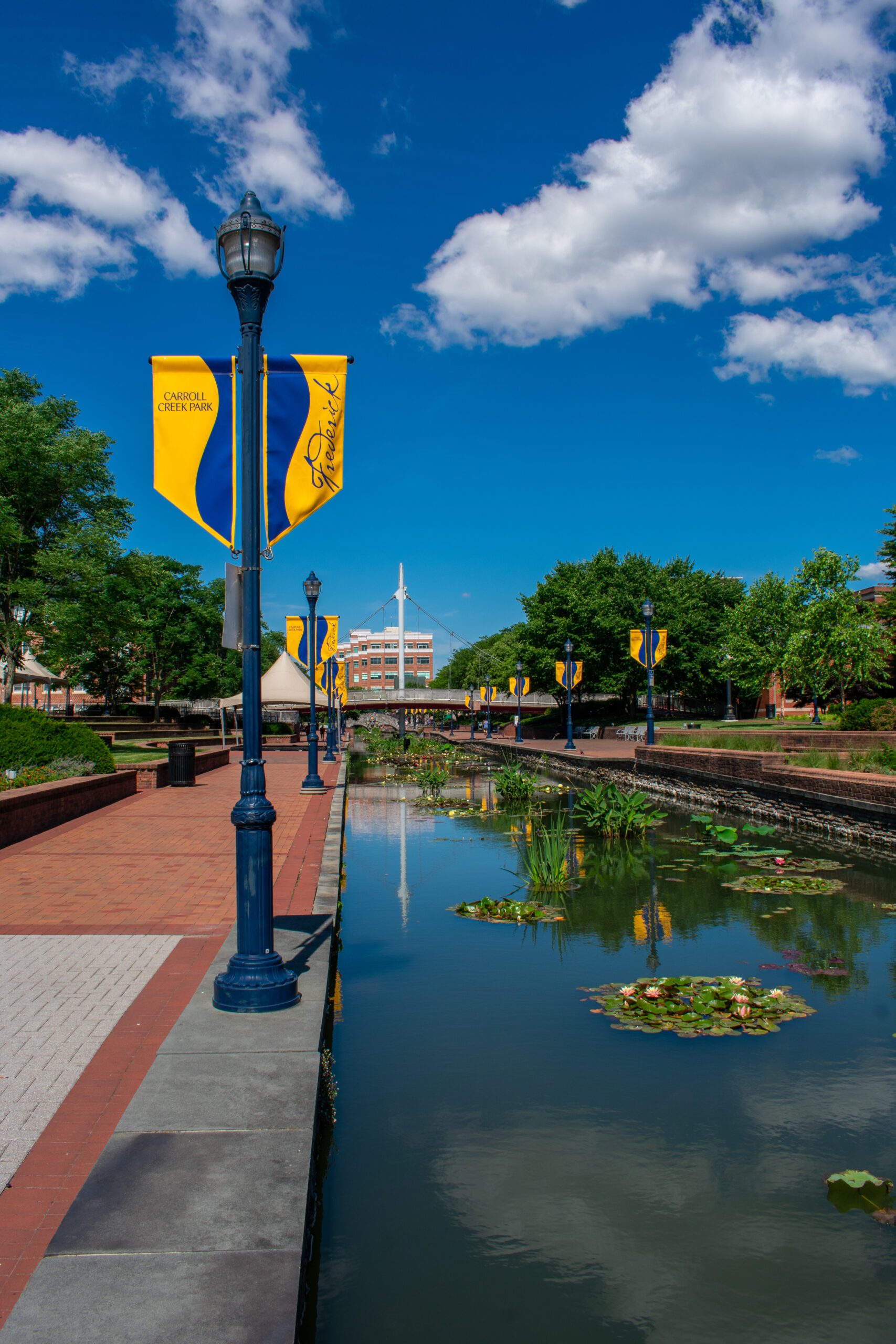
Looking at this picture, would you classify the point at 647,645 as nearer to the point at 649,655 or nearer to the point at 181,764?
the point at 649,655

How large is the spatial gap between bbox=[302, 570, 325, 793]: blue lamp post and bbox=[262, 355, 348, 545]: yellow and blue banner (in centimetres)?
1246

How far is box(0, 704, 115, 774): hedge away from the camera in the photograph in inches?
589

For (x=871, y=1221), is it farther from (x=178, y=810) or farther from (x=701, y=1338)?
(x=178, y=810)

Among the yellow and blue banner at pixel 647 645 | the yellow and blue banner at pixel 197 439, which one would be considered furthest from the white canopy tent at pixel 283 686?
the yellow and blue banner at pixel 197 439

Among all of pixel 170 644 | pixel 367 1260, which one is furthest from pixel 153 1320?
pixel 170 644

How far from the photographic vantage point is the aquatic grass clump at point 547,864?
403 inches

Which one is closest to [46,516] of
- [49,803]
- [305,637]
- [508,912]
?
[305,637]

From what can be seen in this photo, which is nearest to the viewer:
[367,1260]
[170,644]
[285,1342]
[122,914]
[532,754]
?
[285,1342]

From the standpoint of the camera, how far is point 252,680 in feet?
16.8

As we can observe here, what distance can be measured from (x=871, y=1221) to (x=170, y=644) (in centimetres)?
6370

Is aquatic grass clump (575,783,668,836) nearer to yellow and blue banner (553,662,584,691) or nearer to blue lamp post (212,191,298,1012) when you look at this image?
blue lamp post (212,191,298,1012)

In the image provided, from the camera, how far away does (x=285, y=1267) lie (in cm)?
263

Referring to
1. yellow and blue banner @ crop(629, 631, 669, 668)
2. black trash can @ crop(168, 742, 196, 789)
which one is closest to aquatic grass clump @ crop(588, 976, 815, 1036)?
black trash can @ crop(168, 742, 196, 789)

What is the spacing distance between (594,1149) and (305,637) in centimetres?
1958
